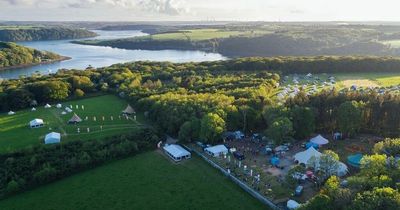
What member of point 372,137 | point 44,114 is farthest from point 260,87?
point 44,114

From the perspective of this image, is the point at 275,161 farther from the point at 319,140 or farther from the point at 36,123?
the point at 36,123

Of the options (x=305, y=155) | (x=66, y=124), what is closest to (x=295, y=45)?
(x=66, y=124)

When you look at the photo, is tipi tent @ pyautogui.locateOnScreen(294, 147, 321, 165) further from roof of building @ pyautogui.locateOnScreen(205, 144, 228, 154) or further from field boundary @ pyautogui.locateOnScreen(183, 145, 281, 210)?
roof of building @ pyautogui.locateOnScreen(205, 144, 228, 154)

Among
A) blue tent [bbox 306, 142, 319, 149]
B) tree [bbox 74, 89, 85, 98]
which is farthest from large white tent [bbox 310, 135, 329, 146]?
tree [bbox 74, 89, 85, 98]

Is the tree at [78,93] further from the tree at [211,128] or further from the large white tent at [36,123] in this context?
the tree at [211,128]

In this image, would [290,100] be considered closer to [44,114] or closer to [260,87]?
[260,87]

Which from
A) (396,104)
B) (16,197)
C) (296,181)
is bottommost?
(16,197)
